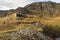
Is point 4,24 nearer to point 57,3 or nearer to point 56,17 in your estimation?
point 56,17

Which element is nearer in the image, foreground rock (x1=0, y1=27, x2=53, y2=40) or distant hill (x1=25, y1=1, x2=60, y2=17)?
foreground rock (x1=0, y1=27, x2=53, y2=40)

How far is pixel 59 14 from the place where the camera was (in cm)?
1173

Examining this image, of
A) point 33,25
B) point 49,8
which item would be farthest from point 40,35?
point 49,8

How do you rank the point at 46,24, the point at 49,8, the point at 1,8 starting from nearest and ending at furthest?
the point at 46,24
the point at 1,8
the point at 49,8

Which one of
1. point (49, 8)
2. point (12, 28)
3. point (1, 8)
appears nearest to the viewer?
point (12, 28)

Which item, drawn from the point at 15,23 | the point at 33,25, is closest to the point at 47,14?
the point at 33,25

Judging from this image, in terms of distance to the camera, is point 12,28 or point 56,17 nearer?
point 12,28

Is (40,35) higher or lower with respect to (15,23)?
lower

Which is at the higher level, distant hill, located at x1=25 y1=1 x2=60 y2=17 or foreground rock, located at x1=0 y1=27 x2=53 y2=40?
distant hill, located at x1=25 y1=1 x2=60 y2=17

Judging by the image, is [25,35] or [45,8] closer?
[25,35]

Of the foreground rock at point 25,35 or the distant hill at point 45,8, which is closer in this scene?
the foreground rock at point 25,35

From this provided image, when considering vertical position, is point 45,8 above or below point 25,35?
above

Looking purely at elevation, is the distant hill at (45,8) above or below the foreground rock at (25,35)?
above

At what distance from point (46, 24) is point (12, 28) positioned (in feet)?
6.05
